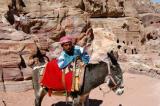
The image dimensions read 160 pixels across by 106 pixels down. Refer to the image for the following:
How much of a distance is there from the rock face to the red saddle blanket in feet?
9.81

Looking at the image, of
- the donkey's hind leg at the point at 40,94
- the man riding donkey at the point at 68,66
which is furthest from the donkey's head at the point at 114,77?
the donkey's hind leg at the point at 40,94

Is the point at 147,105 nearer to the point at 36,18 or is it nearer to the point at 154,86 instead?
the point at 154,86

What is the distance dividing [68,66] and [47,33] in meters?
7.95

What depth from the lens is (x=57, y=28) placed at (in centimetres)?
1667

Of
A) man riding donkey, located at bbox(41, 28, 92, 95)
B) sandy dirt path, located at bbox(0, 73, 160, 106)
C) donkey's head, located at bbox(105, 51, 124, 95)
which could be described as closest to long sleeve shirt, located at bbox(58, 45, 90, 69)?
man riding donkey, located at bbox(41, 28, 92, 95)

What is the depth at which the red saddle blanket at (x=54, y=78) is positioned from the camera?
27.5ft

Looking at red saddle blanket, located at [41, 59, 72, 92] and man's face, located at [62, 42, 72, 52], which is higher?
man's face, located at [62, 42, 72, 52]

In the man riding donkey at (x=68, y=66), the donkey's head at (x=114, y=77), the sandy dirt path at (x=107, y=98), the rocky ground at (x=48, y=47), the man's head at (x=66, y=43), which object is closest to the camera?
the man's head at (x=66, y=43)

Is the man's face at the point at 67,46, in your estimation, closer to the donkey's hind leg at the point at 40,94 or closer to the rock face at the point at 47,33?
the donkey's hind leg at the point at 40,94

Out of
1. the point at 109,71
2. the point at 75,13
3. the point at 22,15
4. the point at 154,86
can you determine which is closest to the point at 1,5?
the point at 22,15

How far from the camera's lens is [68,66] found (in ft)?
27.6

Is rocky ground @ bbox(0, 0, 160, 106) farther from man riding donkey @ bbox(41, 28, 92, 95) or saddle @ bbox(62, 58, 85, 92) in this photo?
saddle @ bbox(62, 58, 85, 92)

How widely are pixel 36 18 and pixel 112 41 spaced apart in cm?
582

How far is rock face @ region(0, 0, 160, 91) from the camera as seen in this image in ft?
38.9
